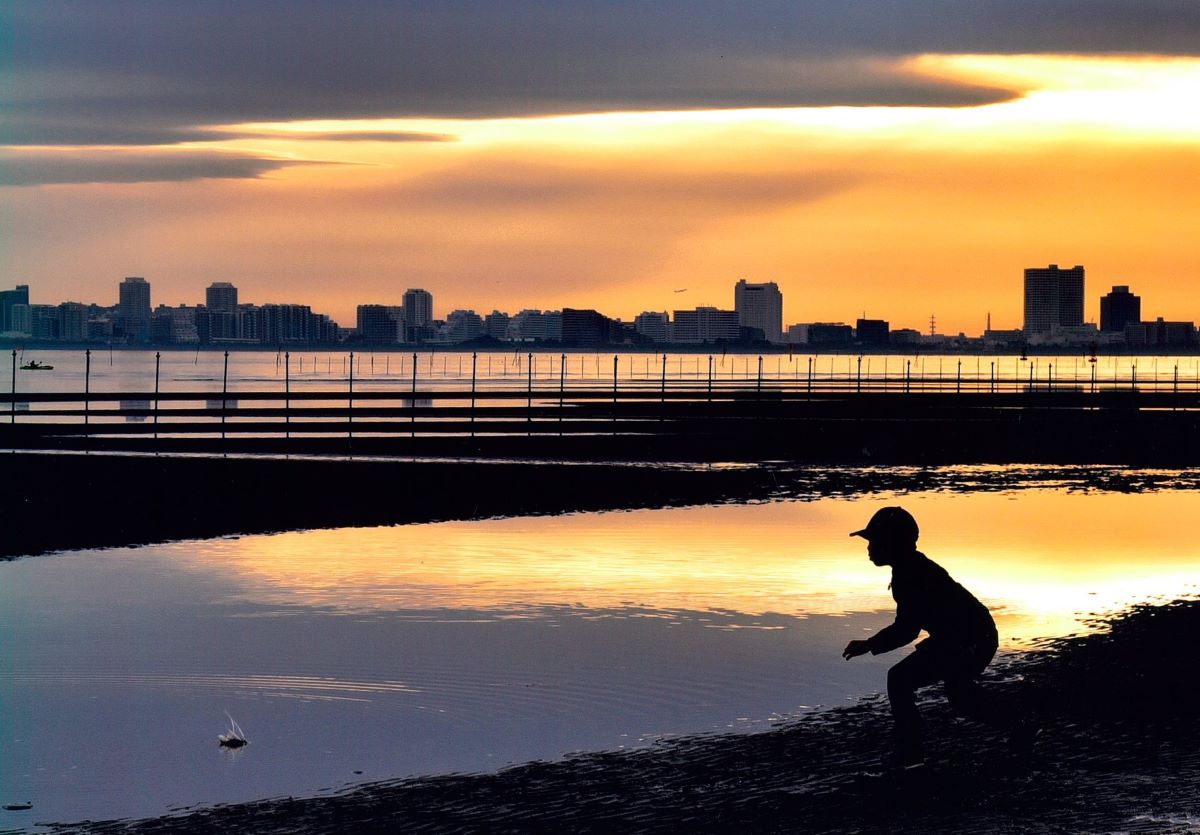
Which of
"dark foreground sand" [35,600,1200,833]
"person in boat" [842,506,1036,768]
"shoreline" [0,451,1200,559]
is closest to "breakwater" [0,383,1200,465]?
"shoreline" [0,451,1200,559]

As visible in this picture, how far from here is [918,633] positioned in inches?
436

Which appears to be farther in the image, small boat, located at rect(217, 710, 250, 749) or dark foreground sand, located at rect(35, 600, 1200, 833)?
small boat, located at rect(217, 710, 250, 749)

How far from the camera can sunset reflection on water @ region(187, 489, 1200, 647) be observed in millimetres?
19953

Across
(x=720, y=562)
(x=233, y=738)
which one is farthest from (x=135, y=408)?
(x=233, y=738)

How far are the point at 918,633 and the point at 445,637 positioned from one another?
736cm

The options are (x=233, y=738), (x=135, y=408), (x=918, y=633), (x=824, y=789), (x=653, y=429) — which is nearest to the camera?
(x=824, y=789)

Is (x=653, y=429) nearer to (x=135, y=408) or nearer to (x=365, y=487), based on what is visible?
(x=365, y=487)

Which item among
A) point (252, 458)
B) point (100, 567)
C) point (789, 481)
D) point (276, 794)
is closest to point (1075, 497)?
point (789, 481)

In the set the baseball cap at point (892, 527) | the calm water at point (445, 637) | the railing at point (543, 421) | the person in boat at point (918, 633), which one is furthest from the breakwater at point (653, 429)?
the baseball cap at point (892, 527)

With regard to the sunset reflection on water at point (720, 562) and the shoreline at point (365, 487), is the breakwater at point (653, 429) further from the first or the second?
the sunset reflection on water at point (720, 562)

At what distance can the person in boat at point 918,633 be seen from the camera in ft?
35.7

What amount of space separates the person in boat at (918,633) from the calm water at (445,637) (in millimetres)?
1950

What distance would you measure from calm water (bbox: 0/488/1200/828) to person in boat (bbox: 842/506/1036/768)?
1950 millimetres

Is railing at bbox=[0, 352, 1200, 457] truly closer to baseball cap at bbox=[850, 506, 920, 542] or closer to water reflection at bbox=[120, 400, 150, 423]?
water reflection at bbox=[120, 400, 150, 423]
